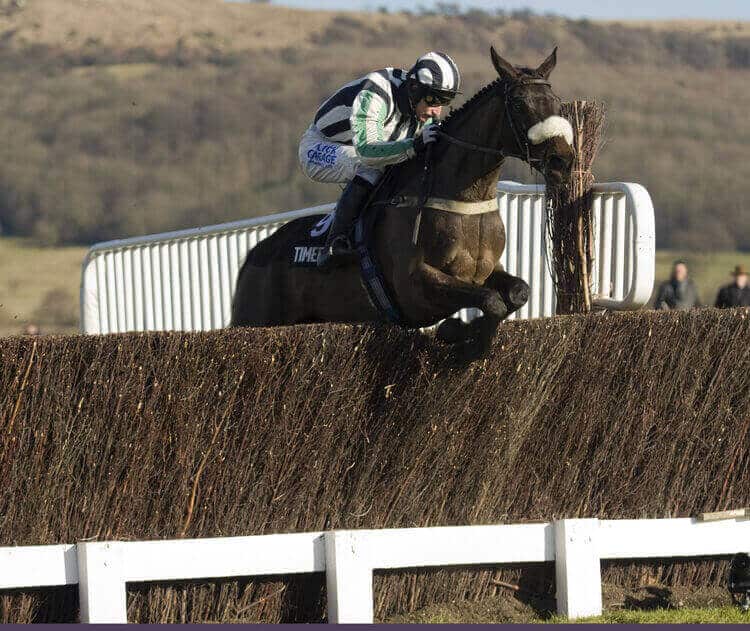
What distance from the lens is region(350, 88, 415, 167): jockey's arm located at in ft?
23.6

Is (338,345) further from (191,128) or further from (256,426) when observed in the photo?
(191,128)

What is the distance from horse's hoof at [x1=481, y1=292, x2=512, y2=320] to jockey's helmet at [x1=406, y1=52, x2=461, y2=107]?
1.49 m

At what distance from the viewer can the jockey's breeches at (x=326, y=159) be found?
7906mm

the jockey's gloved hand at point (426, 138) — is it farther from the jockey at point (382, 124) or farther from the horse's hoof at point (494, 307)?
the horse's hoof at point (494, 307)

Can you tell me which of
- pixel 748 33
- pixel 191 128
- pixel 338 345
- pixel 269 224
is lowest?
pixel 338 345

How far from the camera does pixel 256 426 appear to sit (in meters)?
5.86

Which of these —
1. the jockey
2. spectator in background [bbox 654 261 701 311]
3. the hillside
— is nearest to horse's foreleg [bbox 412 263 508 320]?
the jockey

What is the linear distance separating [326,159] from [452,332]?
2.27 meters

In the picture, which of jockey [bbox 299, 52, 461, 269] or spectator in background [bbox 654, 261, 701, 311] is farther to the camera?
spectator in background [bbox 654, 261, 701, 311]

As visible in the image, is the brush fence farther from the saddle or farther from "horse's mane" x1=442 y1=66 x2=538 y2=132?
the saddle

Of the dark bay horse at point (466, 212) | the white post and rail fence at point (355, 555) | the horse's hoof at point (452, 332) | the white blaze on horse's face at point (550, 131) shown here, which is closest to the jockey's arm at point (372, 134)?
the dark bay horse at point (466, 212)

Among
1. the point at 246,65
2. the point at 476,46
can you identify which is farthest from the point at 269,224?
the point at 246,65

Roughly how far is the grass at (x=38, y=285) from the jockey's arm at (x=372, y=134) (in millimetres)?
27834

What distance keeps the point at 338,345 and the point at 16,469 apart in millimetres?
1358
